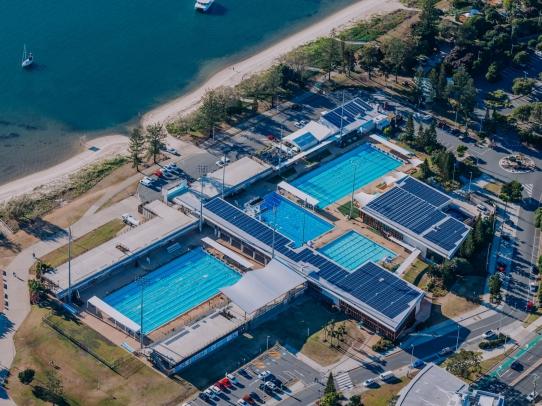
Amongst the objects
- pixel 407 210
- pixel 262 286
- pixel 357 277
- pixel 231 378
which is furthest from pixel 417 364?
pixel 407 210

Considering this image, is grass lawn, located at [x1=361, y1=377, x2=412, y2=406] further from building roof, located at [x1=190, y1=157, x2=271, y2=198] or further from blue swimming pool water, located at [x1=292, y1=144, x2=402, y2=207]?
building roof, located at [x1=190, y1=157, x2=271, y2=198]

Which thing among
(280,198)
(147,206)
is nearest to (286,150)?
(280,198)

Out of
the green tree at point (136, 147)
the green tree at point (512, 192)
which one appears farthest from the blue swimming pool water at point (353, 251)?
the green tree at point (136, 147)

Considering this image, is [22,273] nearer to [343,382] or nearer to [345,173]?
[343,382]

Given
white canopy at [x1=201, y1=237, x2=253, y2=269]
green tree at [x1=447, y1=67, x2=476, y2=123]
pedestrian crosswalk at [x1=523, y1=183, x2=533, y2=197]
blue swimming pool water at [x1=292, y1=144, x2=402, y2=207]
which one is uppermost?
green tree at [x1=447, y1=67, x2=476, y2=123]

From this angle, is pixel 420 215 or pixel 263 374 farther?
pixel 420 215

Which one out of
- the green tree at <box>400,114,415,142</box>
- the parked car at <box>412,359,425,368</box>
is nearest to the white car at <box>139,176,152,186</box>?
the green tree at <box>400,114,415,142</box>

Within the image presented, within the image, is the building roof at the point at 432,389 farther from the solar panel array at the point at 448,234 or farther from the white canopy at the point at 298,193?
the white canopy at the point at 298,193

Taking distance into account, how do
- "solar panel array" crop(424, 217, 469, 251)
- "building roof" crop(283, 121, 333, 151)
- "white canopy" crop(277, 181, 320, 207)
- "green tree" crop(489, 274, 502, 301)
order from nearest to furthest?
"green tree" crop(489, 274, 502, 301) < "solar panel array" crop(424, 217, 469, 251) < "white canopy" crop(277, 181, 320, 207) < "building roof" crop(283, 121, 333, 151)
